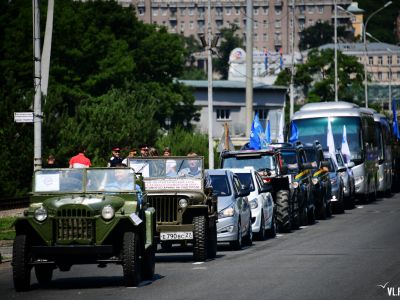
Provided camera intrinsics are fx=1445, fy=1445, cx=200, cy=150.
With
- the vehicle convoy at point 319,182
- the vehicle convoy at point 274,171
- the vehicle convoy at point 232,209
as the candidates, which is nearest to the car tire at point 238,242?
the vehicle convoy at point 232,209

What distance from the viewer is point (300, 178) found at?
37938 millimetres

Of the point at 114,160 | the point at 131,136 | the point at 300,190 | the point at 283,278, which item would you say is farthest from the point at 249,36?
the point at 283,278

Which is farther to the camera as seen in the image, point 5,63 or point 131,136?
point 5,63

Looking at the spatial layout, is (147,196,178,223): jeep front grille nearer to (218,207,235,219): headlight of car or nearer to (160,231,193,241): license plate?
(160,231,193,241): license plate

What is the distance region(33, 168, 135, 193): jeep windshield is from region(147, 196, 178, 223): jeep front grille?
154 inches

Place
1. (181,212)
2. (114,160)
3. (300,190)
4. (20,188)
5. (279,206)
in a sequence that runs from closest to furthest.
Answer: (181,212), (114,160), (279,206), (300,190), (20,188)

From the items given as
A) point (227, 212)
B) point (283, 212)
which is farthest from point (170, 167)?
point (283, 212)

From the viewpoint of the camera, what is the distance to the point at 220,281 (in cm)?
2062

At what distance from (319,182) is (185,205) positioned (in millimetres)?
16013

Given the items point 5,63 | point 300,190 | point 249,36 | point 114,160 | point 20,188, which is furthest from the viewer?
point 5,63

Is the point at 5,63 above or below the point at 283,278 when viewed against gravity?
above

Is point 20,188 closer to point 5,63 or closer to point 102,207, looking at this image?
point 102,207

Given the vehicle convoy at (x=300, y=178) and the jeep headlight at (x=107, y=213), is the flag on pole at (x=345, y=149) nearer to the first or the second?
the vehicle convoy at (x=300, y=178)

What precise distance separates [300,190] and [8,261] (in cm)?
1252
